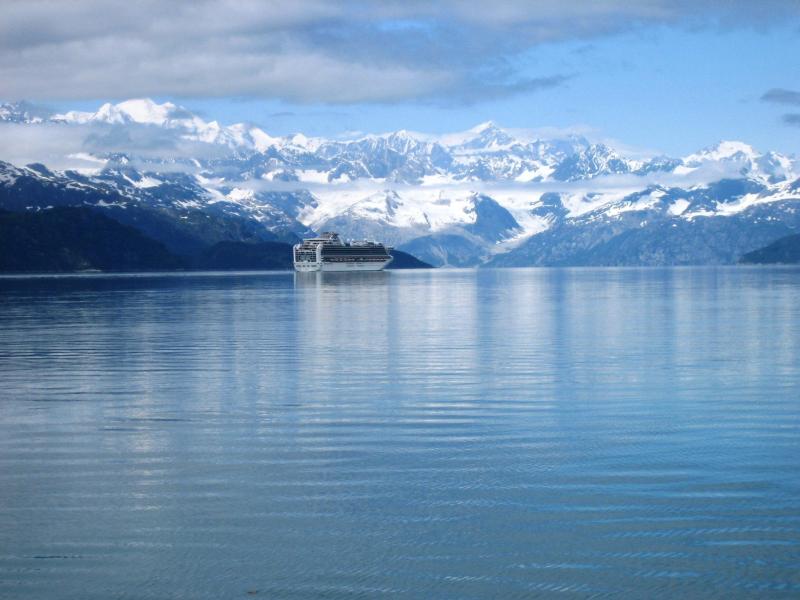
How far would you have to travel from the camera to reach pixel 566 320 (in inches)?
4286

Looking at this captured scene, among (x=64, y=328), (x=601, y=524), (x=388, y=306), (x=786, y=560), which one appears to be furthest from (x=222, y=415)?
(x=388, y=306)

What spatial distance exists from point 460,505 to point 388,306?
116 meters

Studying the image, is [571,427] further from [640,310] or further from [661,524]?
[640,310]

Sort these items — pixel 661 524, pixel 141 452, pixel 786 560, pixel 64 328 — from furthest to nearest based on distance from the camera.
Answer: pixel 64 328, pixel 141 452, pixel 661 524, pixel 786 560

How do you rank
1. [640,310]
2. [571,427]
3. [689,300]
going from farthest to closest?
[689,300]
[640,310]
[571,427]

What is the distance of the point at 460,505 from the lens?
97.6 ft

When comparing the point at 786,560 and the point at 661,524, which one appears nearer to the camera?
the point at 786,560

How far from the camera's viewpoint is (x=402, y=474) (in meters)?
33.7

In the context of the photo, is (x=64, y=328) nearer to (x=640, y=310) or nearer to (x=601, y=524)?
(x=640, y=310)

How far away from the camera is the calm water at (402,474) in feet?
80.0

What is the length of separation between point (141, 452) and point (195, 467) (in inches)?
145

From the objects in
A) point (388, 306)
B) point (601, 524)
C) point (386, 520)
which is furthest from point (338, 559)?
point (388, 306)

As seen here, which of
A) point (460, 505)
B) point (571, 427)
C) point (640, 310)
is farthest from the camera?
point (640, 310)

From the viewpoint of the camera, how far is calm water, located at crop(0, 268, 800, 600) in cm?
2438
